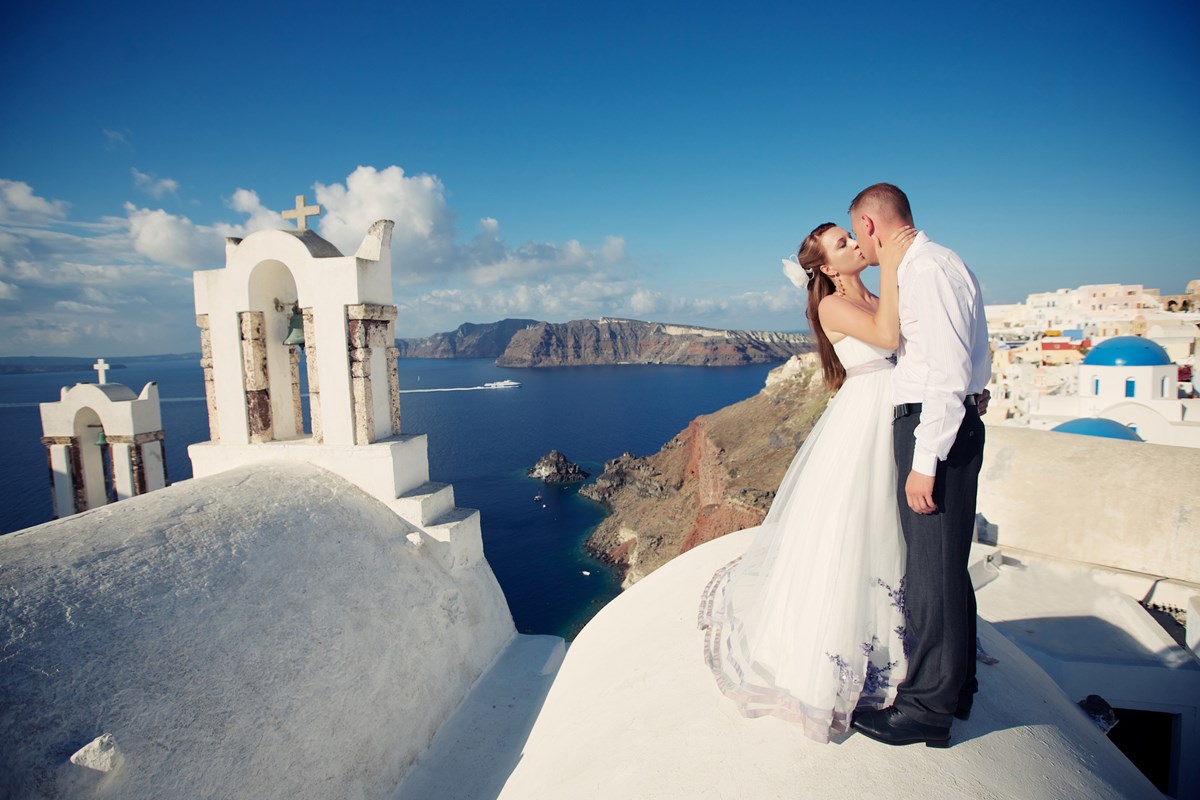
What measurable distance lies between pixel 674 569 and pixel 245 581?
Answer: 386 centimetres

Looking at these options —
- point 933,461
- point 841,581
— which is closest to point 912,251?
point 933,461

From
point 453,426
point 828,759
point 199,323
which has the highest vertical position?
point 199,323

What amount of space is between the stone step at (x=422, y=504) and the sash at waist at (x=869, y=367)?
14.7 feet

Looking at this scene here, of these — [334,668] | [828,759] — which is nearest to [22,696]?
[334,668]

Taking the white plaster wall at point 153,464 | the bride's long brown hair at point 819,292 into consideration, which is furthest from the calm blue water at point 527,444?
the bride's long brown hair at point 819,292

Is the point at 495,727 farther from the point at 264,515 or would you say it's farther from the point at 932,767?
the point at 932,767

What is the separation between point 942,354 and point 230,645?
4.77 m

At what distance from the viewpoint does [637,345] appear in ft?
610

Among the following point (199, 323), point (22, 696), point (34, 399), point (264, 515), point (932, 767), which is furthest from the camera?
point (34, 399)

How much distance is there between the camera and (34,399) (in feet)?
335

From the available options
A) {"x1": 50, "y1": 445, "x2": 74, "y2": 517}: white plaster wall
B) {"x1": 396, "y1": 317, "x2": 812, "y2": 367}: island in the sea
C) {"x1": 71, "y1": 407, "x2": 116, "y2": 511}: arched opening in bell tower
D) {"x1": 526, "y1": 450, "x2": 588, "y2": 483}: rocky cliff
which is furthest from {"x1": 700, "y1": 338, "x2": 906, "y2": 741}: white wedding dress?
{"x1": 396, "y1": 317, "x2": 812, "y2": 367}: island in the sea

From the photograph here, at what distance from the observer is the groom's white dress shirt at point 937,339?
2625 millimetres

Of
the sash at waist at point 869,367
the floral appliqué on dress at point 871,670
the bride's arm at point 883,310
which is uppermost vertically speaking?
the bride's arm at point 883,310

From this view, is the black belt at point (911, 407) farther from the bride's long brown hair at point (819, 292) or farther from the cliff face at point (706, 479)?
the cliff face at point (706, 479)
